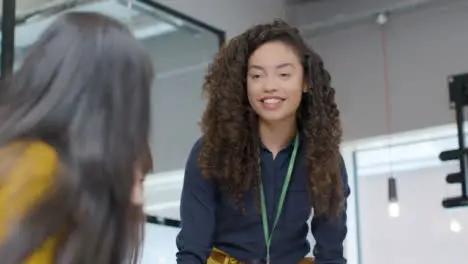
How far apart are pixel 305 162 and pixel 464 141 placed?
91.2 inches

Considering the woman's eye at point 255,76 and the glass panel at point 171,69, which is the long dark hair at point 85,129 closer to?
the woman's eye at point 255,76

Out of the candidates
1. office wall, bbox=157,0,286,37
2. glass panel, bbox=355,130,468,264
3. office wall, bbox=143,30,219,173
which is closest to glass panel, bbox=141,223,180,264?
office wall, bbox=143,30,219,173

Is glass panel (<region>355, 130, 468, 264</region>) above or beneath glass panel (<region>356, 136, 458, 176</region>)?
beneath

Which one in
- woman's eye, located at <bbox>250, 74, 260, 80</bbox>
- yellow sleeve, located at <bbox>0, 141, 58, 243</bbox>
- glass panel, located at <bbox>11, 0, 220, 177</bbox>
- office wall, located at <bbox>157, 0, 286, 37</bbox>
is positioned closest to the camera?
yellow sleeve, located at <bbox>0, 141, 58, 243</bbox>

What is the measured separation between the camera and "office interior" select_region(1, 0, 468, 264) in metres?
3.74

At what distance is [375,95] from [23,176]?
3.61 m

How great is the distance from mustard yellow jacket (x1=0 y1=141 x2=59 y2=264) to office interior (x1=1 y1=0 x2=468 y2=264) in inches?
103

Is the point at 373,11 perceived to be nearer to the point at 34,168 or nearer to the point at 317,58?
the point at 317,58

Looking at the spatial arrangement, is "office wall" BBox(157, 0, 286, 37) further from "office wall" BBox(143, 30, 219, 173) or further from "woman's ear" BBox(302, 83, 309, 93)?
"woman's ear" BBox(302, 83, 309, 93)

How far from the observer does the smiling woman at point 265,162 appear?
1.86m

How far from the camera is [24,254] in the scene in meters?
0.93

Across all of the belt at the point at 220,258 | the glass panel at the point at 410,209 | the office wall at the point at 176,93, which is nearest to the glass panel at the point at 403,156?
the glass panel at the point at 410,209

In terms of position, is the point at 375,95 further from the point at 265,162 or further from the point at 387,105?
the point at 265,162

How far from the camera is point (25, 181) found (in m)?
0.94
